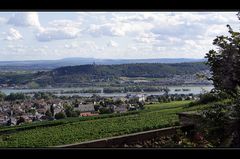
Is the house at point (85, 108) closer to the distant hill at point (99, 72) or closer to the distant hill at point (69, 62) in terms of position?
the distant hill at point (99, 72)

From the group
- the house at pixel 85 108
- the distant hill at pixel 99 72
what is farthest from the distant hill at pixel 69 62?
the house at pixel 85 108

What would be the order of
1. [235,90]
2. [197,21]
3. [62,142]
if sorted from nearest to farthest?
[197,21]
[235,90]
[62,142]

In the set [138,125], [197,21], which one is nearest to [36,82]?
[138,125]

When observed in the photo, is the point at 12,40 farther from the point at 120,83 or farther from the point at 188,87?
the point at 188,87

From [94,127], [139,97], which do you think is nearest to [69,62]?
[139,97]

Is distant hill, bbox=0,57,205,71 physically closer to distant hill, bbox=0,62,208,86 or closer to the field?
distant hill, bbox=0,62,208,86

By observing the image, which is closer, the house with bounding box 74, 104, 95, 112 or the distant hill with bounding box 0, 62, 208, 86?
the distant hill with bounding box 0, 62, 208, 86

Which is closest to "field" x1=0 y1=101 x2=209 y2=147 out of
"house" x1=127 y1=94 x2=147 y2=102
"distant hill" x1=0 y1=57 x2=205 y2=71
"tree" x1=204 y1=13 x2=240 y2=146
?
"house" x1=127 y1=94 x2=147 y2=102
